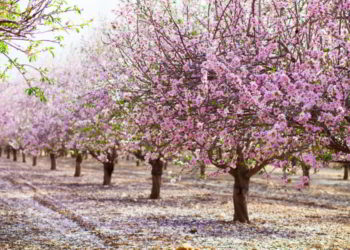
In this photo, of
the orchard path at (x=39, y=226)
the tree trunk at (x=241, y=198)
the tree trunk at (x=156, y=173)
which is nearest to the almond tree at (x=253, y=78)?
the orchard path at (x=39, y=226)

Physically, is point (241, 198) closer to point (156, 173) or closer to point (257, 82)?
point (156, 173)

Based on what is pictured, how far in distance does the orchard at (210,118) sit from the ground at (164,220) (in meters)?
0.08

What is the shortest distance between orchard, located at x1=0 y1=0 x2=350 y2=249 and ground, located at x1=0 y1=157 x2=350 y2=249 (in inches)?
3.0

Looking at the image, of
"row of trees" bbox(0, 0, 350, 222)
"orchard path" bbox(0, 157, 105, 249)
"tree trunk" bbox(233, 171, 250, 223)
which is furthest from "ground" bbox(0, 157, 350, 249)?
"row of trees" bbox(0, 0, 350, 222)

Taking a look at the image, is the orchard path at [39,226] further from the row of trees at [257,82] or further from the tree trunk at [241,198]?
the tree trunk at [241,198]

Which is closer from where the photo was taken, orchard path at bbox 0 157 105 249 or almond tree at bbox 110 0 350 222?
almond tree at bbox 110 0 350 222

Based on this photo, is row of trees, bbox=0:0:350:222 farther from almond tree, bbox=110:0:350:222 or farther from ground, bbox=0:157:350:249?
ground, bbox=0:157:350:249

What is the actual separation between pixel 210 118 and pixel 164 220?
1152 cm

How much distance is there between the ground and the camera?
15.3 meters

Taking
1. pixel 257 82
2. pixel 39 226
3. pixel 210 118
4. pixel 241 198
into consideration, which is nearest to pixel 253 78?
pixel 257 82

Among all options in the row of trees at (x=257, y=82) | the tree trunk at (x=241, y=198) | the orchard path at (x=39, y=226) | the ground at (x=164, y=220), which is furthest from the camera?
the tree trunk at (x=241, y=198)

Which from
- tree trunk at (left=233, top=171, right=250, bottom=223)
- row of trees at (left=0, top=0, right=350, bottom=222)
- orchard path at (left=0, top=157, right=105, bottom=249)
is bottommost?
orchard path at (left=0, top=157, right=105, bottom=249)

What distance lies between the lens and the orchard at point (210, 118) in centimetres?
847

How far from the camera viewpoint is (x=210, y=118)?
9.73 metres
